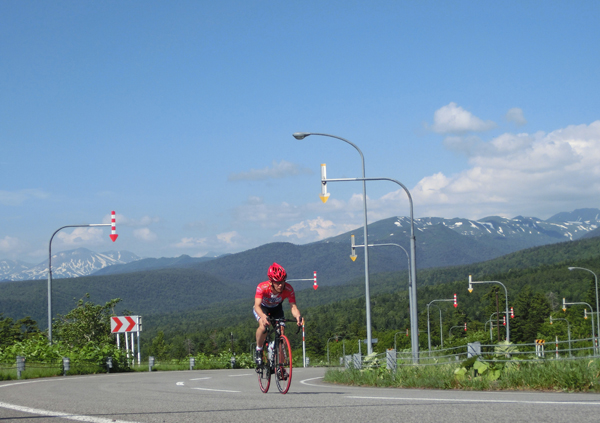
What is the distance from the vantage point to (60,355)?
2794 cm

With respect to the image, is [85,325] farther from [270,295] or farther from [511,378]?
[270,295]

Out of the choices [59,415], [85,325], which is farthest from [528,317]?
[59,415]

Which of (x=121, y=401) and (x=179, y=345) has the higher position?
(x=121, y=401)

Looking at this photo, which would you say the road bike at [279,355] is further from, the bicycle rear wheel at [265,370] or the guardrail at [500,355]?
the guardrail at [500,355]

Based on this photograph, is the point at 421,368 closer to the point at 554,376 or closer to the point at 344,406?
the point at 554,376

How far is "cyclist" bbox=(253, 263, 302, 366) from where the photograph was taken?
9.45 metres

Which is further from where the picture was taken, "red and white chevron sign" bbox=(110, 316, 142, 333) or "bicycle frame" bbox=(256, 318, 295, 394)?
"red and white chevron sign" bbox=(110, 316, 142, 333)

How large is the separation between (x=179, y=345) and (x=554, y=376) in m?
178

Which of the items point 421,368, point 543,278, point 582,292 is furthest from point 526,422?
point 543,278

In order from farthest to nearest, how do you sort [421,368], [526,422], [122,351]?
[122,351] → [421,368] → [526,422]

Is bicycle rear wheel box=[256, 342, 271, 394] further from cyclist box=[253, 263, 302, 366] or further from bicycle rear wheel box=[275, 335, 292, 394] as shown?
cyclist box=[253, 263, 302, 366]

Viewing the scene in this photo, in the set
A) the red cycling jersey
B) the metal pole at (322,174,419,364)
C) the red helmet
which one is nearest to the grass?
the metal pole at (322,174,419,364)

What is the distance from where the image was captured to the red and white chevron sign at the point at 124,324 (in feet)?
111

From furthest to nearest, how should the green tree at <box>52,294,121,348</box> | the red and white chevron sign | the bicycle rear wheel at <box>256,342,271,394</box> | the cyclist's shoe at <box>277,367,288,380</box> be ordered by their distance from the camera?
the green tree at <box>52,294,121,348</box>
the red and white chevron sign
the bicycle rear wheel at <box>256,342,271,394</box>
the cyclist's shoe at <box>277,367,288,380</box>
